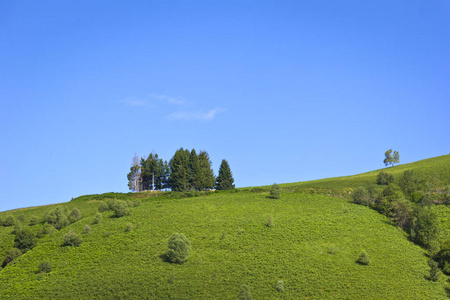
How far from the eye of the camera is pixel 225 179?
11975 cm

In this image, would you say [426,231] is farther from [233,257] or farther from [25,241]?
[25,241]

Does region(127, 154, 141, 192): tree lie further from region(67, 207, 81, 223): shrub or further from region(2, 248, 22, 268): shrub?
region(2, 248, 22, 268): shrub

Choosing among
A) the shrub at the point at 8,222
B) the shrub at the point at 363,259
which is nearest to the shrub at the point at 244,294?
the shrub at the point at 363,259

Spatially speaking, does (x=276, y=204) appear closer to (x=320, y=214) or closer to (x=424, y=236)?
(x=320, y=214)

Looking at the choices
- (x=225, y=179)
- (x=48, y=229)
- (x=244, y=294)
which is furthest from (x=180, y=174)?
(x=244, y=294)

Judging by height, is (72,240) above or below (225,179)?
below

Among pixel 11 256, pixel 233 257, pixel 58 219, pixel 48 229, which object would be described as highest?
pixel 58 219

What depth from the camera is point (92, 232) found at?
6944 centimetres

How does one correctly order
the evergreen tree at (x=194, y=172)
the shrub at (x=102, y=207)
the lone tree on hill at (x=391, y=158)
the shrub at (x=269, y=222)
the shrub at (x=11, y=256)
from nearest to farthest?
the shrub at (x=11, y=256)
the shrub at (x=269, y=222)
the shrub at (x=102, y=207)
the evergreen tree at (x=194, y=172)
the lone tree on hill at (x=391, y=158)

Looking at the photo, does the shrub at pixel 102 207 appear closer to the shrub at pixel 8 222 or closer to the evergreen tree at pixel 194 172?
the shrub at pixel 8 222

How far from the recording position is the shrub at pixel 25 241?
221 feet

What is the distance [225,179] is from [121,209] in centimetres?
4750

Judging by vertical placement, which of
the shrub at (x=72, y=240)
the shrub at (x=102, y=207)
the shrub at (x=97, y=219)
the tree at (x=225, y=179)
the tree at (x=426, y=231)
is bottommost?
the tree at (x=426, y=231)

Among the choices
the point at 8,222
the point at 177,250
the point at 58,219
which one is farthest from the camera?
the point at 8,222
